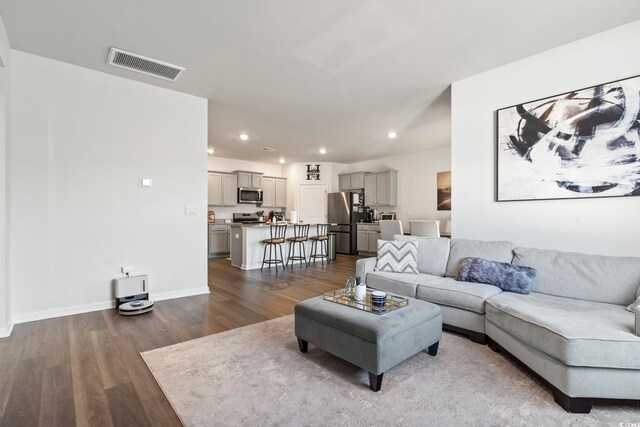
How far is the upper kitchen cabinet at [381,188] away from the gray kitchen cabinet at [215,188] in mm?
4060

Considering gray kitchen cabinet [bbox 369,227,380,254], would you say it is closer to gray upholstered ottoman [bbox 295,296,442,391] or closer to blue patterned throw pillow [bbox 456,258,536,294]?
blue patterned throw pillow [bbox 456,258,536,294]

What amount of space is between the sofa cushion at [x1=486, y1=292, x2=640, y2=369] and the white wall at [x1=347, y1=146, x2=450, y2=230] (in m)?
4.81

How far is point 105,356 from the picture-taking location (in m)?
2.35

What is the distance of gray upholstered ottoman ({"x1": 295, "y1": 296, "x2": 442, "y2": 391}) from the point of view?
74.5 inches

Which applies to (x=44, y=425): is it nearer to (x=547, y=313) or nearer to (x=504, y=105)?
(x=547, y=313)

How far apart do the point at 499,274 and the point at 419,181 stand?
200 inches

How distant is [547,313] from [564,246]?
1244 mm

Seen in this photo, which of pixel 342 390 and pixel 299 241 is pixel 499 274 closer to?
pixel 342 390

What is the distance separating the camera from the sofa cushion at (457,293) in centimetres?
259

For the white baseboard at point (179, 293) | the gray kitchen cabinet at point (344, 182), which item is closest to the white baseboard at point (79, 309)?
the white baseboard at point (179, 293)

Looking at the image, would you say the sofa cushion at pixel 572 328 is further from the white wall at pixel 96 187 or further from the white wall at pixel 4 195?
the white wall at pixel 4 195

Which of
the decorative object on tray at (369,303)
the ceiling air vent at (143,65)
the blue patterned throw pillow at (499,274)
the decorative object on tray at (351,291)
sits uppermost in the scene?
the ceiling air vent at (143,65)

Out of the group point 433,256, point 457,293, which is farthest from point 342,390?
point 433,256

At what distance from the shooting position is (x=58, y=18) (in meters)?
2.52
